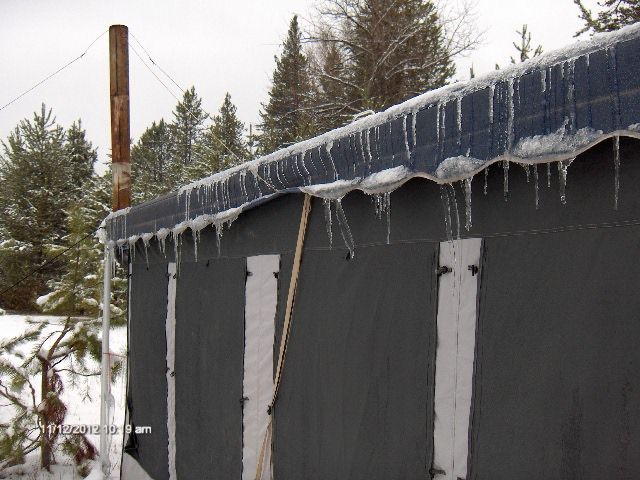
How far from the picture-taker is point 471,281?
6.89 feet

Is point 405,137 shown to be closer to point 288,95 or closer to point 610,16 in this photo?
Answer: point 610,16

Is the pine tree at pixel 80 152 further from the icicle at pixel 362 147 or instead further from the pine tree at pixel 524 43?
the icicle at pixel 362 147

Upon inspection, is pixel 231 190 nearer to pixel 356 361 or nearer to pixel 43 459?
pixel 356 361

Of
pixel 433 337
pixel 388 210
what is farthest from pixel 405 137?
pixel 433 337

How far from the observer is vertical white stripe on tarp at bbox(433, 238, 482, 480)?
2.08 m

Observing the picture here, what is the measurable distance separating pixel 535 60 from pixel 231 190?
210 cm

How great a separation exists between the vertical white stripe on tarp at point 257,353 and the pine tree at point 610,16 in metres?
9.19

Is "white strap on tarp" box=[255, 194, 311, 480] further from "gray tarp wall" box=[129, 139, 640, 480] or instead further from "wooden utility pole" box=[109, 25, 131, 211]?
"wooden utility pole" box=[109, 25, 131, 211]

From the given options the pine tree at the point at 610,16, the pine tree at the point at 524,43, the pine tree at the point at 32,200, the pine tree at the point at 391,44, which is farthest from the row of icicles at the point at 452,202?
the pine tree at the point at 32,200

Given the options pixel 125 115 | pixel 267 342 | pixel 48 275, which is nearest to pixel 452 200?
pixel 267 342

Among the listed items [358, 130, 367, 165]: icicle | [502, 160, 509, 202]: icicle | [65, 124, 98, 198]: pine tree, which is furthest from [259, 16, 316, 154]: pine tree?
[502, 160, 509, 202]: icicle

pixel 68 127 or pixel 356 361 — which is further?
pixel 68 127

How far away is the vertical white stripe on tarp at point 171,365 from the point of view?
4625 mm

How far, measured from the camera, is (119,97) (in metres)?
6.18
